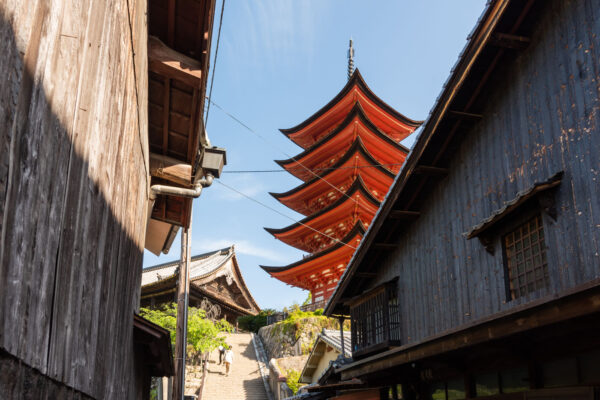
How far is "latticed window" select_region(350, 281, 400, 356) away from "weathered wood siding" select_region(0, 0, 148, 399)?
789 cm

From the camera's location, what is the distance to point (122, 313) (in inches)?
254

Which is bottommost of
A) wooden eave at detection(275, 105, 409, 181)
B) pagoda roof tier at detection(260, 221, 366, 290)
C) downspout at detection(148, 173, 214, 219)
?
downspout at detection(148, 173, 214, 219)

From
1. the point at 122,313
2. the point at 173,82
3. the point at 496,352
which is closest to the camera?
the point at 122,313

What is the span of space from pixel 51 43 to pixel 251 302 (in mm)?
46830

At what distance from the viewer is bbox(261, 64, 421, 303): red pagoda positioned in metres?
35.0

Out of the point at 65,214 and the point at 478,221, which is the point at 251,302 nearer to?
the point at 478,221

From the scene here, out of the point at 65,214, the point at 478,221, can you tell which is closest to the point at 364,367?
the point at 478,221

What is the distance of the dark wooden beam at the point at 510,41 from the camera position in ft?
28.5

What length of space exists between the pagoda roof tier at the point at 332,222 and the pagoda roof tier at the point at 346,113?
24.9 ft

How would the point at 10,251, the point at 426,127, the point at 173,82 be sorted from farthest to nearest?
the point at 426,127 → the point at 173,82 → the point at 10,251

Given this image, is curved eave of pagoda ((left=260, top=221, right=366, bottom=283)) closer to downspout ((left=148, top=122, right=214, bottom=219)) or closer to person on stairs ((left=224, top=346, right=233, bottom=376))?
person on stairs ((left=224, top=346, right=233, bottom=376))

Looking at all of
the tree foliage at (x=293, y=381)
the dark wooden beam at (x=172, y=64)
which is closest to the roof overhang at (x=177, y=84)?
the dark wooden beam at (x=172, y=64)

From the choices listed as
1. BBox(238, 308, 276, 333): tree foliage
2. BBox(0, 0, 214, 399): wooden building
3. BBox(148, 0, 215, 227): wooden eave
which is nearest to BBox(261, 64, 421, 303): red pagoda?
BBox(238, 308, 276, 333): tree foliage

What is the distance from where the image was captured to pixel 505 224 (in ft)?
28.7
